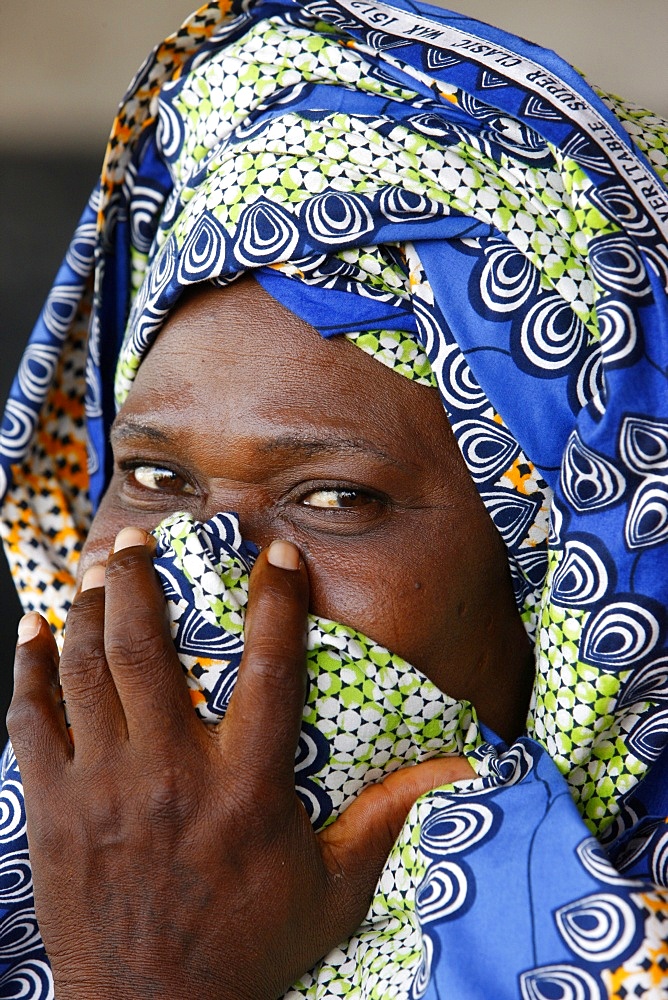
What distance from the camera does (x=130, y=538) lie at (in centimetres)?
148

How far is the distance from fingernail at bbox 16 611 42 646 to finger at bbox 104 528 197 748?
0.88ft

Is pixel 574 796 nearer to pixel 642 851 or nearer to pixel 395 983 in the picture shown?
pixel 642 851

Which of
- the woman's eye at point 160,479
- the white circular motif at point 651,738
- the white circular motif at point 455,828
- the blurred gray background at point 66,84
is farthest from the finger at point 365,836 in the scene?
the blurred gray background at point 66,84

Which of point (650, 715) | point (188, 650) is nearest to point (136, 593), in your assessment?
point (188, 650)

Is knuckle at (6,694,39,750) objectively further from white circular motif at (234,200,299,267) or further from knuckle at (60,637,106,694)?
white circular motif at (234,200,299,267)

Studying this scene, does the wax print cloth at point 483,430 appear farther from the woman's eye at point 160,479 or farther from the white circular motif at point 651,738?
the woman's eye at point 160,479

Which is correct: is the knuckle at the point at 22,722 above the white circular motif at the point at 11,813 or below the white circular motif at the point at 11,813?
above

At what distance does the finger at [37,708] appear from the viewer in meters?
1.40

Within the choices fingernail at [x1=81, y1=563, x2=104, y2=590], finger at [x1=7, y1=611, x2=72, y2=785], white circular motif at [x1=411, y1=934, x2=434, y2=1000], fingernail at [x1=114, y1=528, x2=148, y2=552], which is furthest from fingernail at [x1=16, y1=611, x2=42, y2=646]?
white circular motif at [x1=411, y1=934, x2=434, y2=1000]

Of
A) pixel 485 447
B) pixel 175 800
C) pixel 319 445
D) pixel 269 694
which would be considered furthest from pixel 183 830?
pixel 485 447

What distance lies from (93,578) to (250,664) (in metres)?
0.37

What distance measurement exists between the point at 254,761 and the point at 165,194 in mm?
1156

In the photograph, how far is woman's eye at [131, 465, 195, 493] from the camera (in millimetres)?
1593

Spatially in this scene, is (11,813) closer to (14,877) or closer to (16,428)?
(14,877)
